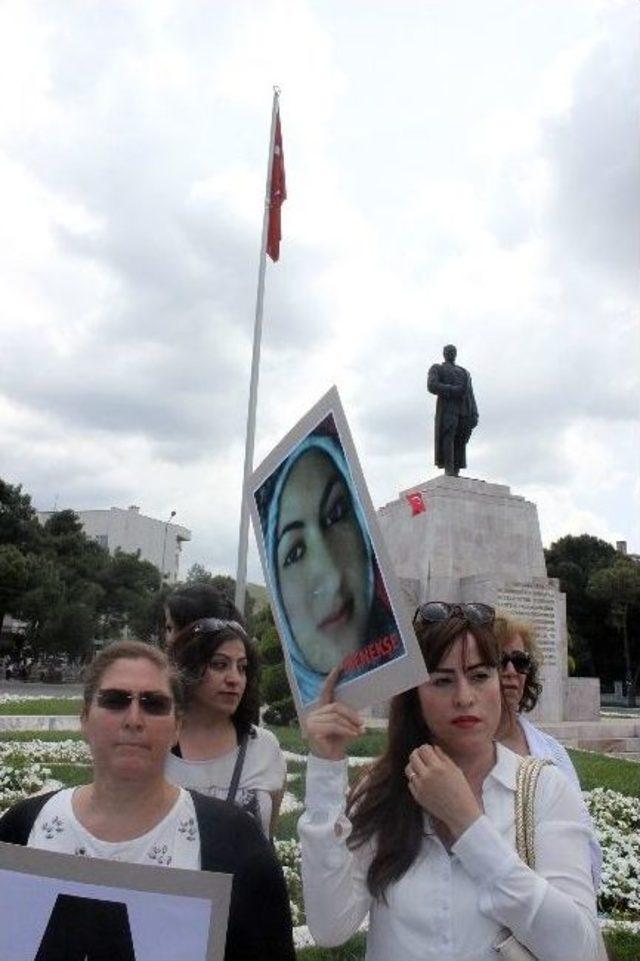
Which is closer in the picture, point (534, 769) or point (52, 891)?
point (52, 891)

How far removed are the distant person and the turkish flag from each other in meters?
13.5

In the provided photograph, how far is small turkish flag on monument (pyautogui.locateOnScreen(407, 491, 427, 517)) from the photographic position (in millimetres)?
14719

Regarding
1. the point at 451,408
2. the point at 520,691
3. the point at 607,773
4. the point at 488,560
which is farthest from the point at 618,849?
the point at 451,408

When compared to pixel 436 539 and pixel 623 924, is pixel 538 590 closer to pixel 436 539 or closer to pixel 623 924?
pixel 436 539

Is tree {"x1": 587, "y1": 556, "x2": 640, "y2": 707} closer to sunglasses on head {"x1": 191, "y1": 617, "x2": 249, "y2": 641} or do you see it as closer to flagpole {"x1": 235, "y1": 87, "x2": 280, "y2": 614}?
flagpole {"x1": 235, "y1": 87, "x2": 280, "y2": 614}

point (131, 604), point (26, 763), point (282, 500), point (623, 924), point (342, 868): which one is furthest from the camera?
point (131, 604)

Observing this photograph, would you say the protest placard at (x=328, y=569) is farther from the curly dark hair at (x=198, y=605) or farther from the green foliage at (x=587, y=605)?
the green foliage at (x=587, y=605)

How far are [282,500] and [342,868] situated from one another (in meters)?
0.82

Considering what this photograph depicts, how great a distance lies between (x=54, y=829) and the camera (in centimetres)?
172

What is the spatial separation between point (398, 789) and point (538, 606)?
13.2 metres

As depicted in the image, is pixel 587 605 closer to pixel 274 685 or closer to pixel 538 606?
pixel 538 606

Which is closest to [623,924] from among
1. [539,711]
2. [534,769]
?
[534,769]

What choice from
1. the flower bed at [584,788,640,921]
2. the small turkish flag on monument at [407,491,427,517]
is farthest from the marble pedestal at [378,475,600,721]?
the flower bed at [584,788,640,921]

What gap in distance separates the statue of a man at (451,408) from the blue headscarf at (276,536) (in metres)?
13.5
